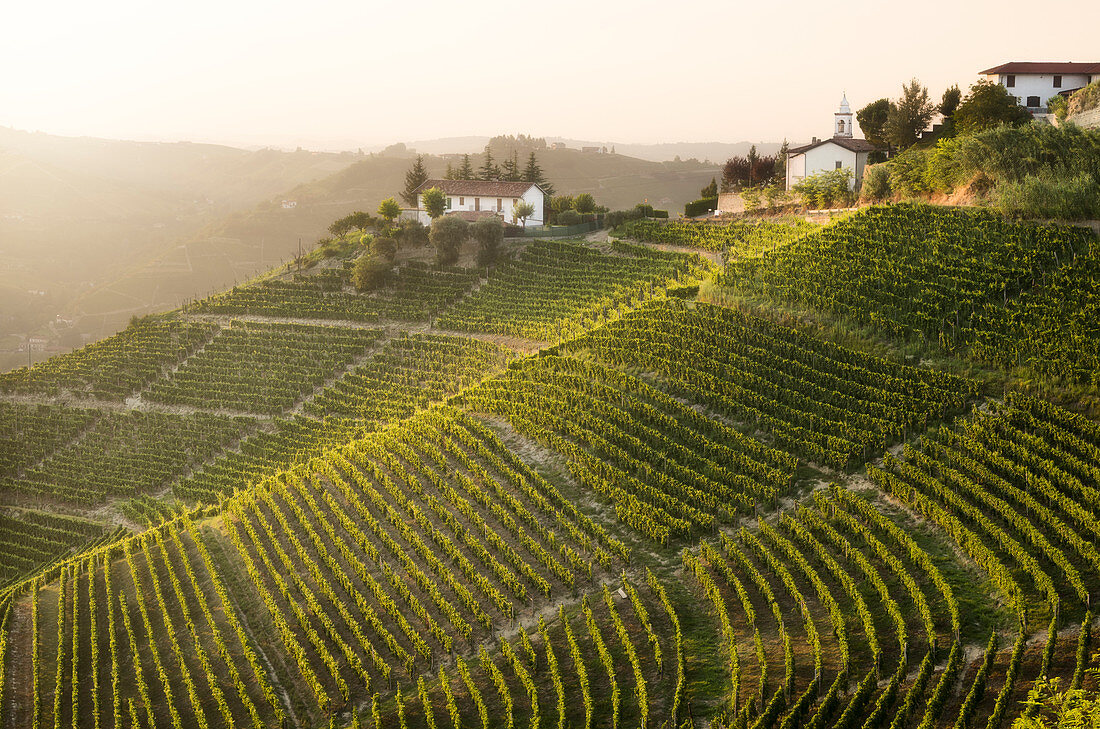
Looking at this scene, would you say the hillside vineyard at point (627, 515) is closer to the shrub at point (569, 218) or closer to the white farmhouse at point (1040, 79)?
the shrub at point (569, 218)

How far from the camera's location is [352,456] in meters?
35.0

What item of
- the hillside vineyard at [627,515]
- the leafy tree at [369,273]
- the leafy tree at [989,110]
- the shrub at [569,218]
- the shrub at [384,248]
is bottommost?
the hillside vineyard at [627,515]

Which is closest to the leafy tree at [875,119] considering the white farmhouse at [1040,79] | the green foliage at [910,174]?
the white farmhouse at [1040,79]

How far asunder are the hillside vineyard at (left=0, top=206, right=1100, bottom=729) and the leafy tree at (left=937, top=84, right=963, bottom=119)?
16250 mm

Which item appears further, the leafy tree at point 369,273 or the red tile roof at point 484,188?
the red tile roof at point 484,188

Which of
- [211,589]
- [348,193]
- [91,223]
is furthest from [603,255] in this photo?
[91,223]

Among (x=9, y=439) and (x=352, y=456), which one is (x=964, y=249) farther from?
(x=9, y=439)

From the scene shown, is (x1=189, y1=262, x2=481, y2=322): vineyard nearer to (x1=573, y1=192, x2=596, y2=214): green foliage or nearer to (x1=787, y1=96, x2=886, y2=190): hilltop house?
(x1=573, y1=192, x2=596, y2=214): green foliage

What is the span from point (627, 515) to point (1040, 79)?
44.2 meters

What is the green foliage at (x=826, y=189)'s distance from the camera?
50.9 metres

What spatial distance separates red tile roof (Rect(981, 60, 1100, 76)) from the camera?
174 feet

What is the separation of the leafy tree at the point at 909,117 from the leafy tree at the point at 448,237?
27.2m

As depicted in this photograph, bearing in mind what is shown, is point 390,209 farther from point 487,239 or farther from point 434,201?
point 487,239

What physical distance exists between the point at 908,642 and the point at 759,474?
8.91 metres
